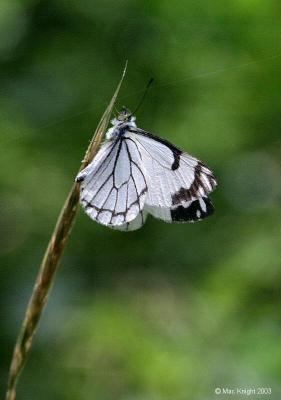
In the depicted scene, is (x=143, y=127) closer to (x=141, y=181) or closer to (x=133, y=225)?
(x=141, y=181)

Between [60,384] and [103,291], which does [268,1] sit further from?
[60,384]

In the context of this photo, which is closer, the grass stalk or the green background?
the grass stalk

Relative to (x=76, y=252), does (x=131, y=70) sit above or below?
above

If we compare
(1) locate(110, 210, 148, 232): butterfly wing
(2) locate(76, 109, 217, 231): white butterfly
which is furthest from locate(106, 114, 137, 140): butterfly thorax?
(1) locate(110, 210, 148, 232): butterfly wing

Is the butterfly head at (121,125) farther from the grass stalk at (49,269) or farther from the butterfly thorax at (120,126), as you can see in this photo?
the grass stalk at (49,269)

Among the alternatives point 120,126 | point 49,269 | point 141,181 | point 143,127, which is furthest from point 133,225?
point 143,127

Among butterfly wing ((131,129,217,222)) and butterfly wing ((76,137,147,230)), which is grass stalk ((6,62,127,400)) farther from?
butterfly wing ((131,129,217,222))

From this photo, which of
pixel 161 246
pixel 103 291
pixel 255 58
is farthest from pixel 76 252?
pixel 255 58
